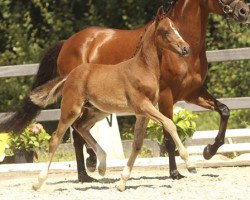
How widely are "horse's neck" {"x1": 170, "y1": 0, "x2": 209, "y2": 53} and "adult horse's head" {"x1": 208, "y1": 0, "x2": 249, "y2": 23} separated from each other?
163 millimetres

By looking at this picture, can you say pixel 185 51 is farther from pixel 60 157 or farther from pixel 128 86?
pixel 60 157

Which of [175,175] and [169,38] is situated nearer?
[169,38]

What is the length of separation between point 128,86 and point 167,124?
0.59 meters

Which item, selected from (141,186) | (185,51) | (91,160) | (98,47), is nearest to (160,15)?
(185,51)

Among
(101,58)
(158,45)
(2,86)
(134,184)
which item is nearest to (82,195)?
(134,184)

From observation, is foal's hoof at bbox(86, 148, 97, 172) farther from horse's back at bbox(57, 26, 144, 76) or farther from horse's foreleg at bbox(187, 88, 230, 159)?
horse's foreleg at bbox(187, 88, 230, 159)

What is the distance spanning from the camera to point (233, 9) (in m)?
8.62

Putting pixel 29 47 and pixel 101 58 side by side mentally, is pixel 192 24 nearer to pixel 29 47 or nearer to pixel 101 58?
pixel 101 58

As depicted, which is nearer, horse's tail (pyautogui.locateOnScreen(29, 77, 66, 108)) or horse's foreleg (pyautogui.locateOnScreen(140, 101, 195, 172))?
horse's foreleg (pyautogui.locateOnScreen(140, 101, 195, 172))

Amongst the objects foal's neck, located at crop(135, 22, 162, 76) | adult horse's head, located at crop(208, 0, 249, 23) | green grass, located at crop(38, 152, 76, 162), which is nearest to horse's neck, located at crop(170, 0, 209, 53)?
adult horse's head, located at crop(208, 0, 249, 23)

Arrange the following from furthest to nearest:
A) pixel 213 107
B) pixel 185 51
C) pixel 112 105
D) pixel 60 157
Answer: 1. pixel 60 157
2. pixel 213 107
3. pixel 112 105
4. pixel 185 51

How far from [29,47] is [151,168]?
514 cm

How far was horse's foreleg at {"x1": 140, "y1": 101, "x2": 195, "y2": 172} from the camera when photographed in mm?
7531

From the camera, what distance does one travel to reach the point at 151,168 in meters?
9.86
